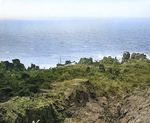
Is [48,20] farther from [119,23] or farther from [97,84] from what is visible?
[97,84]

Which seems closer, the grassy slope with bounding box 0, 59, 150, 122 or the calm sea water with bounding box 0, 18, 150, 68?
the grassy slope with bounding box 0, 59, 150, 122

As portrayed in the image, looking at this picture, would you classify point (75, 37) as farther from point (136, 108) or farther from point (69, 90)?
point (136, 108)

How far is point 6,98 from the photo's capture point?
3.76m

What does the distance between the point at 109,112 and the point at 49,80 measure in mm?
1613

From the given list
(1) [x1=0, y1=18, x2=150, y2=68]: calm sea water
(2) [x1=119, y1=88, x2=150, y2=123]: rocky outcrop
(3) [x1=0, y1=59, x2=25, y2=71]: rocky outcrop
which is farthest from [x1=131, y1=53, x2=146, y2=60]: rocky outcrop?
(3) [x1=0, y1=59, x2=25, y2=71]: rocky outcrop

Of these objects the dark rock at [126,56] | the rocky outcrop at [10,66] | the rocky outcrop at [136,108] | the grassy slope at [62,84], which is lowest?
the rocky outcrop at [136,108]

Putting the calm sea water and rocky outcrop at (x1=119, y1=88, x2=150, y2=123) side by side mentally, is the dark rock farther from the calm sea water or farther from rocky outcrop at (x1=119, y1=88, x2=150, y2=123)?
rocky outcrop at (x1=119, y1=88, x2=150, y2=123)

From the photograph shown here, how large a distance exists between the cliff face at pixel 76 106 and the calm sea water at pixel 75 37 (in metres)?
1.96

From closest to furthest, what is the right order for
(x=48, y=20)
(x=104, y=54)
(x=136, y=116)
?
1. (x=136, y=116)
2. (x=48, y=20)
3. (x=104, y=54)

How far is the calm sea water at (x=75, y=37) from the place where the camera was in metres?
A: 5.92

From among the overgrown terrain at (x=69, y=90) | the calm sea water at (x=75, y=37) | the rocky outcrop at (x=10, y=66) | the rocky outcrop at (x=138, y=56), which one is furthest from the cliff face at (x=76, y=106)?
the rocky outcrop at (x=138, y=56)

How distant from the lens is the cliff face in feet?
11.1

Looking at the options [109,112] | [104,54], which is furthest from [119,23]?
[109,112]

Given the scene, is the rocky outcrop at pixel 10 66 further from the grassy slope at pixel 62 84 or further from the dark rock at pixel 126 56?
the dark rock at pixel 126 56
